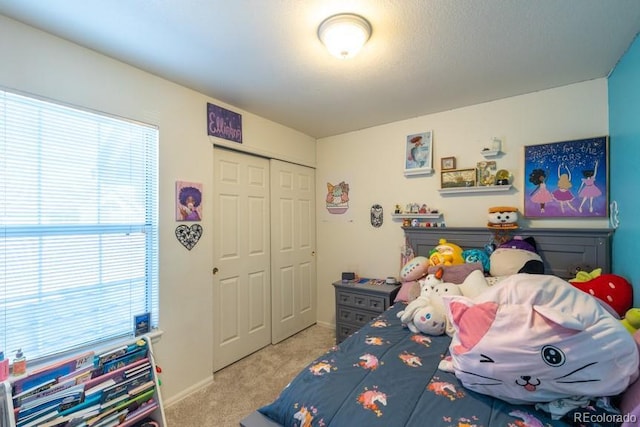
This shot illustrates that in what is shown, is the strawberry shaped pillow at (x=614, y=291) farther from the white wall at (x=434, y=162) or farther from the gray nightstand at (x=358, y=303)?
the gray nightstand at (x=358, y=303)

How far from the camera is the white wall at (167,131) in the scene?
154cm

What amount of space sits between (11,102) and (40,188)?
464 millimetres

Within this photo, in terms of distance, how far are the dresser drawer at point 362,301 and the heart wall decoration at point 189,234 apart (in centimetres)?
156

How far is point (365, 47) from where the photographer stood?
172cm

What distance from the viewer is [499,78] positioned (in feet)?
6.93

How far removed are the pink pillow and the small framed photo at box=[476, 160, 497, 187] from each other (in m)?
0.77

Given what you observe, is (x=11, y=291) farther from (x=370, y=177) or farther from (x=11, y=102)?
(x=370, y=177)

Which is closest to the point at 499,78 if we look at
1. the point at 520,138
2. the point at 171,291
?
the point at 520,138

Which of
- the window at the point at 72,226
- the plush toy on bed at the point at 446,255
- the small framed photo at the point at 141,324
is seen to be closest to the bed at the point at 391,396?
the plush toy on bed at the point at 446,255

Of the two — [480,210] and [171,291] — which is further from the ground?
[480,210]

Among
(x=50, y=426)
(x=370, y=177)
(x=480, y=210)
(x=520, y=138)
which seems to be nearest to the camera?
(x=50, y=426)

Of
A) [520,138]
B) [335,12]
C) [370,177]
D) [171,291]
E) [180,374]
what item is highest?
[335,12]

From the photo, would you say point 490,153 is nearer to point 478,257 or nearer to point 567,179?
point 567,179

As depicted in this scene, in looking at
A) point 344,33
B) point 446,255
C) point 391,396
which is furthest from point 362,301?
point 344,33
